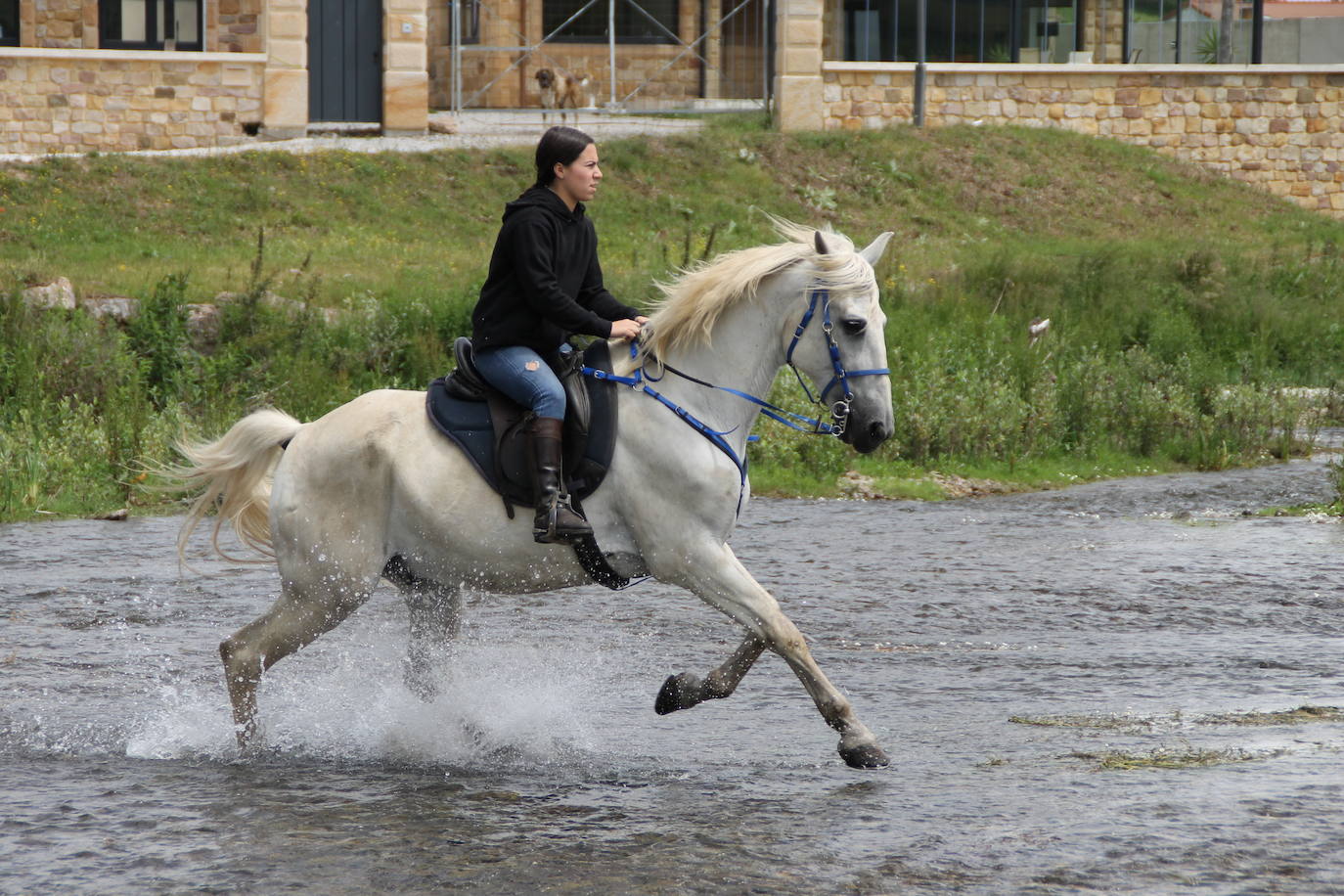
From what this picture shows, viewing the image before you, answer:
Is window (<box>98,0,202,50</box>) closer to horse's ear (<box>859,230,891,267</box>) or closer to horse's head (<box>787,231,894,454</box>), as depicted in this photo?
horse's ear (<box>859,230,891,267</box>)

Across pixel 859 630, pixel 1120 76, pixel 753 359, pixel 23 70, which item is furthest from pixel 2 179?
pixel 1120 76

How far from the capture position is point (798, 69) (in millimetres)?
31438

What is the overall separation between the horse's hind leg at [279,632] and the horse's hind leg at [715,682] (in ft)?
4.38

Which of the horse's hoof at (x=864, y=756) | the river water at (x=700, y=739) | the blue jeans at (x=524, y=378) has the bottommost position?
A: the river water at (x=700, y=739)

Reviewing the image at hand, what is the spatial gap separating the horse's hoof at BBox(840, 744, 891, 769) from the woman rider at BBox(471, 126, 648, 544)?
1327 millimetres

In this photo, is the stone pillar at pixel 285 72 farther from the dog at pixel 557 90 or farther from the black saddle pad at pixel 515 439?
the black saddle pad at pixel 515 439

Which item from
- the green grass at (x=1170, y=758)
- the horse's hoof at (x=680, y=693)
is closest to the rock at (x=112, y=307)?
the horse's hoof at (x=680, y=693)

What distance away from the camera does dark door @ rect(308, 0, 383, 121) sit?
1169 inches

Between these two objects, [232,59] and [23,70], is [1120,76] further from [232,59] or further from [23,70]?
[23,70]

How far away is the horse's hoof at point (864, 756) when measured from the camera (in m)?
6.61

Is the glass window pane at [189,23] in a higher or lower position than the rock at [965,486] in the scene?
higher

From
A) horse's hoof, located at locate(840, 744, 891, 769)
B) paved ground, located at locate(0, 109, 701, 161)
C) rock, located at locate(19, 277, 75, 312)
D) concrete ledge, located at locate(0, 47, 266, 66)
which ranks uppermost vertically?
concrete ledge, located at locate(0, 47, 266, 66)

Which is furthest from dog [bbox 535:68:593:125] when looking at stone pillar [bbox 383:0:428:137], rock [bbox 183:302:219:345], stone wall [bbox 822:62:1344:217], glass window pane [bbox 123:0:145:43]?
rock [bbox 183:302:219:345]

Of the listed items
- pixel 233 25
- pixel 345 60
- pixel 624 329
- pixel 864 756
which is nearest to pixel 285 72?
pixel 345 60
